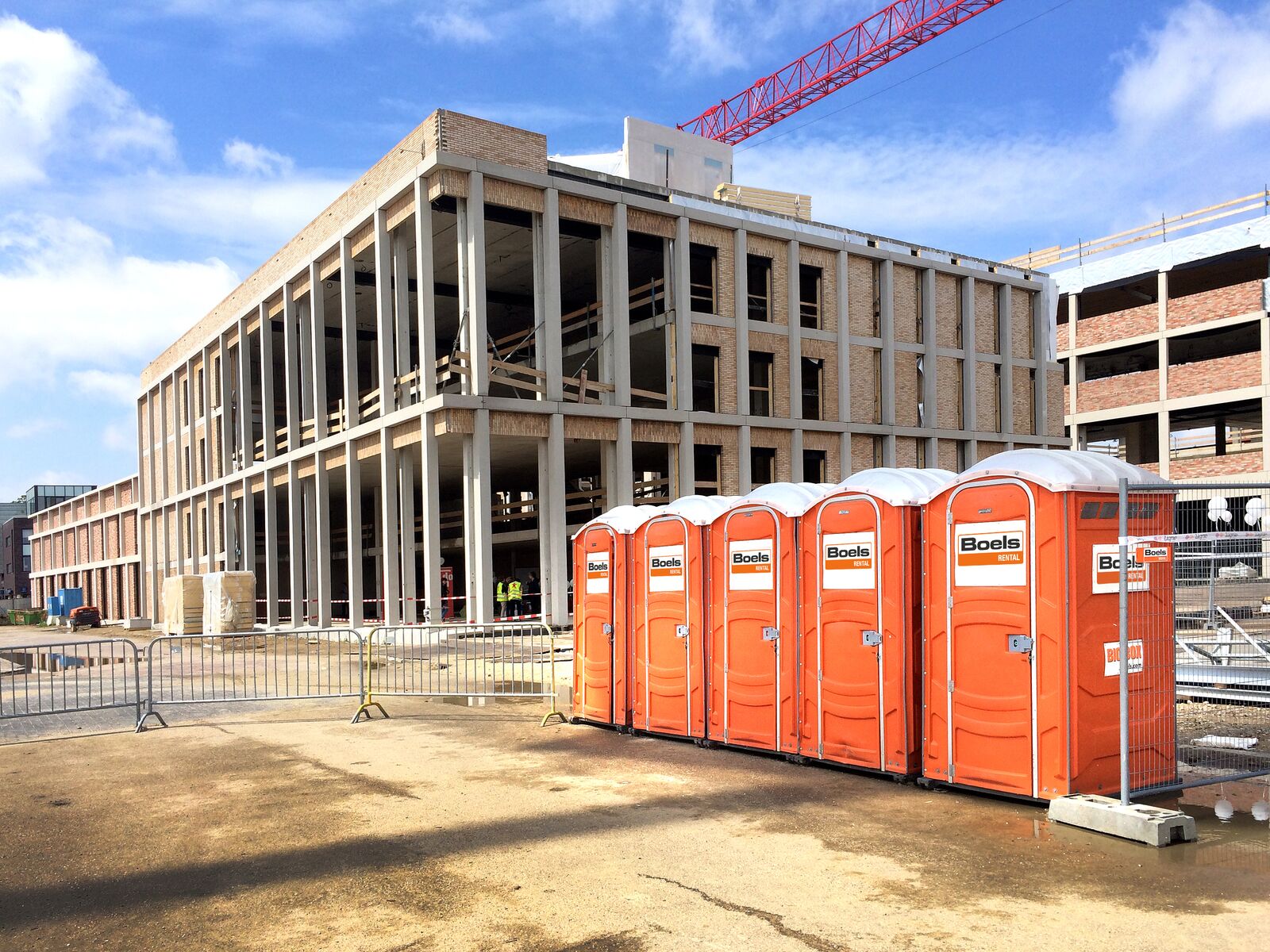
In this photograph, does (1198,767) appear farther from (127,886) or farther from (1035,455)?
(127,886)

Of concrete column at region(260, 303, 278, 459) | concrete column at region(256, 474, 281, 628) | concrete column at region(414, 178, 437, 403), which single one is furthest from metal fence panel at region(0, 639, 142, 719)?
concrete column at region(260, 303, 278, 459)

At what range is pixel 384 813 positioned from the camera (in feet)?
25.3

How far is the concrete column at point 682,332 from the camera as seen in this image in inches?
1145

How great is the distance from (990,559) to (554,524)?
19261mm

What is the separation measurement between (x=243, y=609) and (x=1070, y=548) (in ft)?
98.5

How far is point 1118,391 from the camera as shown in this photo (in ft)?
163

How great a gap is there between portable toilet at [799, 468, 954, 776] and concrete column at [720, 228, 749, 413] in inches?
824

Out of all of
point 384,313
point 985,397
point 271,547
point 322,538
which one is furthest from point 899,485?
point 271,547

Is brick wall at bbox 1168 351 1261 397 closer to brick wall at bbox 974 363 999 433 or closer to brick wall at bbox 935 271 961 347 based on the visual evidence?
brick wall at bbox 974 363 999 433

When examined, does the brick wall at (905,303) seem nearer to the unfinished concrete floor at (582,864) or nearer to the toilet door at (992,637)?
the unfinished concrete floor at (582,864)

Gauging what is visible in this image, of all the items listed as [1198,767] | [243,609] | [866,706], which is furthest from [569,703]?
[243,609]

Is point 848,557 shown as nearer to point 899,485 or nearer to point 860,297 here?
point 899,485

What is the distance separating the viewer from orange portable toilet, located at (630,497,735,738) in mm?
10234

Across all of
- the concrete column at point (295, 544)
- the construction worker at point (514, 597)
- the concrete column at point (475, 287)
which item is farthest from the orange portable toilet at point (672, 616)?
the concrete column at point (295, 544)
